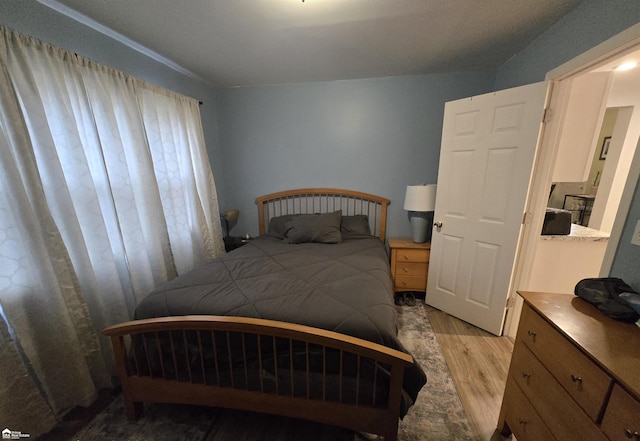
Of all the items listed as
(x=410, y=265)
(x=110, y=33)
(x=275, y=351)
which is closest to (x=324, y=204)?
(x=410, y=265)

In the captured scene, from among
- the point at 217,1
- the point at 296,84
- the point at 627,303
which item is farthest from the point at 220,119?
the point at 627,303

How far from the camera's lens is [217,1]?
1371 mm

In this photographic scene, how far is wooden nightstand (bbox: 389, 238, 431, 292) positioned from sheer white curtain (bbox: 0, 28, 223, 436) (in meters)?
2.29

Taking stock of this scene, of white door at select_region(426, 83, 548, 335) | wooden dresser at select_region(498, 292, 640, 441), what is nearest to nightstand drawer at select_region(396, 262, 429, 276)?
white door at select_region(426, 83, 548, 335)

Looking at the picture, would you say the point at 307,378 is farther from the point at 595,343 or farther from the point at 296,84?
the point at 296,84

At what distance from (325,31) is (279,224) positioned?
6.31 ft

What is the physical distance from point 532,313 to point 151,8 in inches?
107

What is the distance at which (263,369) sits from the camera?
46.9 inches

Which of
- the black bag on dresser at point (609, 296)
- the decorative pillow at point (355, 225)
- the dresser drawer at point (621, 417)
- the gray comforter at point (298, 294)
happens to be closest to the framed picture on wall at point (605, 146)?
the decorative pillow at point (355, 225)

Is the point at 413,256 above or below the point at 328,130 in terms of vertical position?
below

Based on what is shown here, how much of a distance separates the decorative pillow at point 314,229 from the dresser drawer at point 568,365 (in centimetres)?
165

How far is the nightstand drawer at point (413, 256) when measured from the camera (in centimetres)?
245

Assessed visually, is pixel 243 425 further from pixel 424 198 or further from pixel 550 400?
pixel 424 198

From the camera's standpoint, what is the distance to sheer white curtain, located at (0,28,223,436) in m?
1.17
